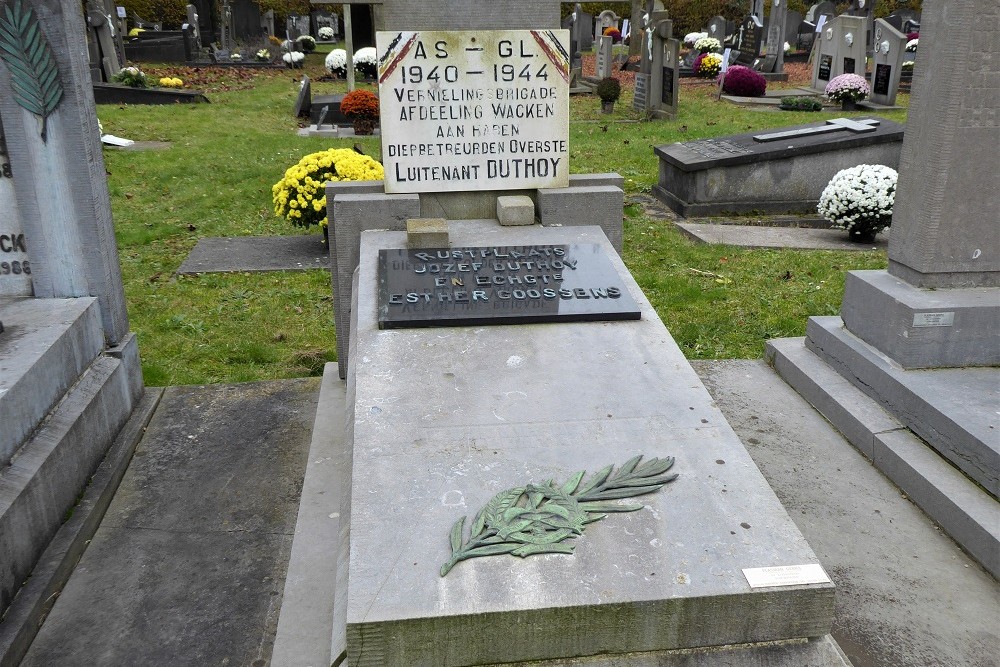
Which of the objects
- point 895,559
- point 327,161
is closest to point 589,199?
point 895,559

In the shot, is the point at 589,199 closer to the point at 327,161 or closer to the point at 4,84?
the point at 4,84

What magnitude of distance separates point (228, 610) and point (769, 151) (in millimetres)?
8098

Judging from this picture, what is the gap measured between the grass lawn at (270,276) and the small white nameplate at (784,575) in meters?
3.61

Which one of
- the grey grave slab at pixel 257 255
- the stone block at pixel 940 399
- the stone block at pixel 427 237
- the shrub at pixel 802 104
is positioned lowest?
the grey grave slab at pixel 257 255

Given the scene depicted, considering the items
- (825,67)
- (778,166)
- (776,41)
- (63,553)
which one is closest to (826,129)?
(778,166)

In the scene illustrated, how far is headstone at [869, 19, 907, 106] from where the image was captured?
16.5 m

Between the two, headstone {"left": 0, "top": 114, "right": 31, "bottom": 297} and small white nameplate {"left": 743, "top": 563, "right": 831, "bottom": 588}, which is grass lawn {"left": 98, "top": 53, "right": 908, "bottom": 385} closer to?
headstone {"left": 0, "top": 114, "right": 31, "bottom": 297}

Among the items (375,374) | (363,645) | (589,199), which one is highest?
(589,199)

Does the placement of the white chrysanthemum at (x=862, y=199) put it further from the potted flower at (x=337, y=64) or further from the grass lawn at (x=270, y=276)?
the potted flower at (x=337, y=64)

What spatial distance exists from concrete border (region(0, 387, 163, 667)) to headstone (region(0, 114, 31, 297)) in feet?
2.85

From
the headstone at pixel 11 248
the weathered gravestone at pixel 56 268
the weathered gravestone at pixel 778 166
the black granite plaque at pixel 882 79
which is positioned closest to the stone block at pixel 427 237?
the weathered gravestone at pixel 56 268

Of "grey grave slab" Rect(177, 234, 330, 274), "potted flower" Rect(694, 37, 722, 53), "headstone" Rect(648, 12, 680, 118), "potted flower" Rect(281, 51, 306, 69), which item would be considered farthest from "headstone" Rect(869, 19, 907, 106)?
"potted flower" Rect(281, 51, 306, 69)

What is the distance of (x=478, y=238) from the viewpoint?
4438 mm

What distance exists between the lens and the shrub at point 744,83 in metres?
18.9
